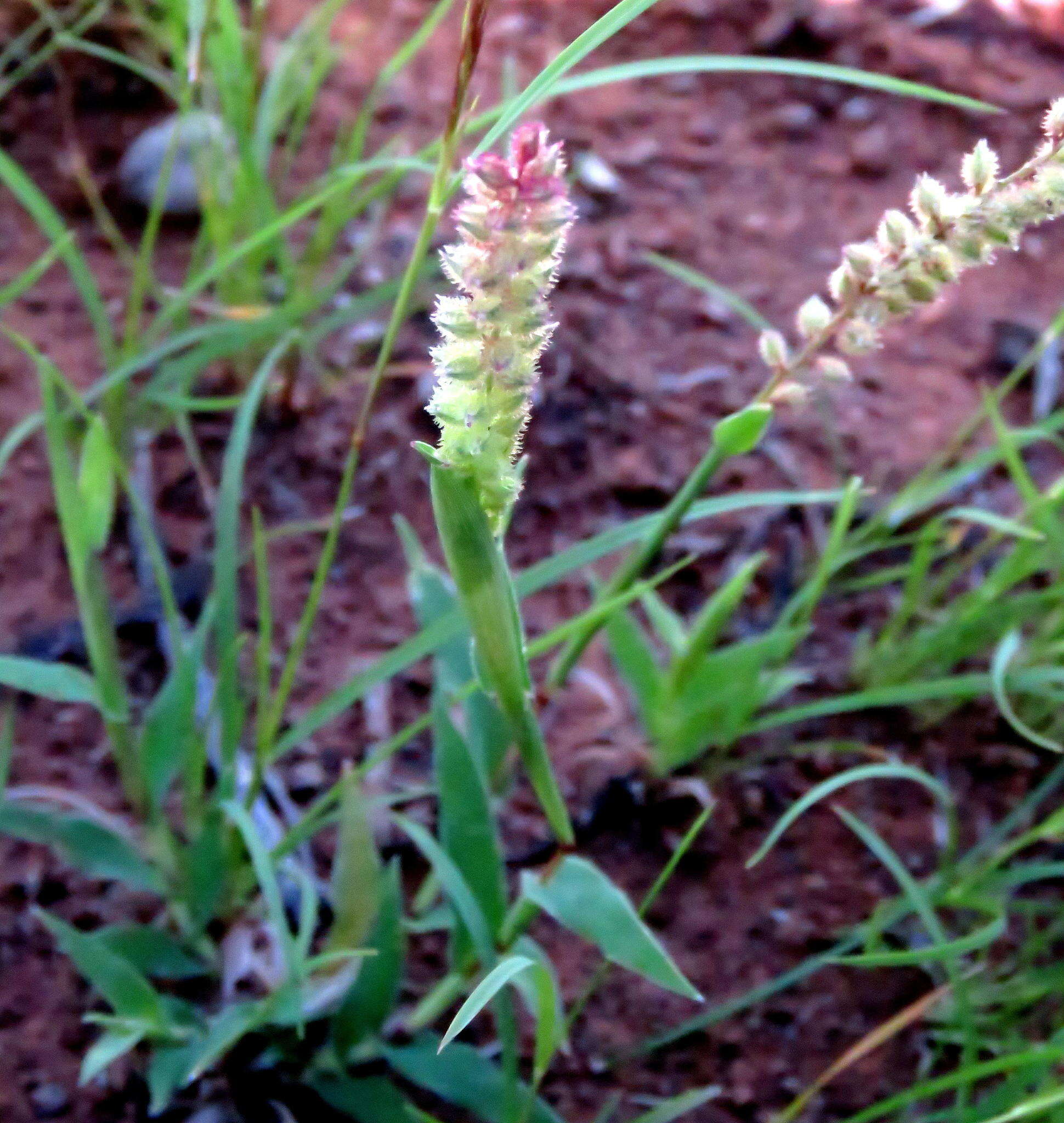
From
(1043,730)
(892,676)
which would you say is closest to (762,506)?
(892,676)

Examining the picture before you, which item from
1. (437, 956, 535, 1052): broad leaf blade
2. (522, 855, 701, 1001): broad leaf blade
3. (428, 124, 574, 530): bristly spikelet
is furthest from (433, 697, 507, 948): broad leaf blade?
(428, 124, 574, 530): bristly spikelet

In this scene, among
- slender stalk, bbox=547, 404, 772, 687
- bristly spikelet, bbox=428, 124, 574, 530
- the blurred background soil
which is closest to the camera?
bristly spikelet, bbox=428, 124, 574, 530

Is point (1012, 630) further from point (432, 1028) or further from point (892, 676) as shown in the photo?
point (432, 1028)

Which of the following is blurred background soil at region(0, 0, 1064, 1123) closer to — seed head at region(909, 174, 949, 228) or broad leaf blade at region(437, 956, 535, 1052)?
broad leaf blade at region(437, 956, 535, 1052)

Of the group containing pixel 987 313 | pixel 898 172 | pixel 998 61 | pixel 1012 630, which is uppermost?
pixel 998 61

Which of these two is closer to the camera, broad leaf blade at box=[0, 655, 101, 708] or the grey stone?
broad leaf blade at box=[0, 655, 101, 708]

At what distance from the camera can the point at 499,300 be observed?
461 mm

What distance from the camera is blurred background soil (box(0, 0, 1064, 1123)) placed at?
0.97m

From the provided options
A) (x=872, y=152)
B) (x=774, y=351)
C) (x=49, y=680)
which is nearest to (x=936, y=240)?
(x=774, y=351)

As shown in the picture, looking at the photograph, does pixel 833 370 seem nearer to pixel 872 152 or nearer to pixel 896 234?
pixel 896 234

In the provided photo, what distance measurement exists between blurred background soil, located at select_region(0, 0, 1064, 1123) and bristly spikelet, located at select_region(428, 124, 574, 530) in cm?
61

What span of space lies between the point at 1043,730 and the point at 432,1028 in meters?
0.64

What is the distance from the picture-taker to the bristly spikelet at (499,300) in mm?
443

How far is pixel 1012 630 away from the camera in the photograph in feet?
3.20
